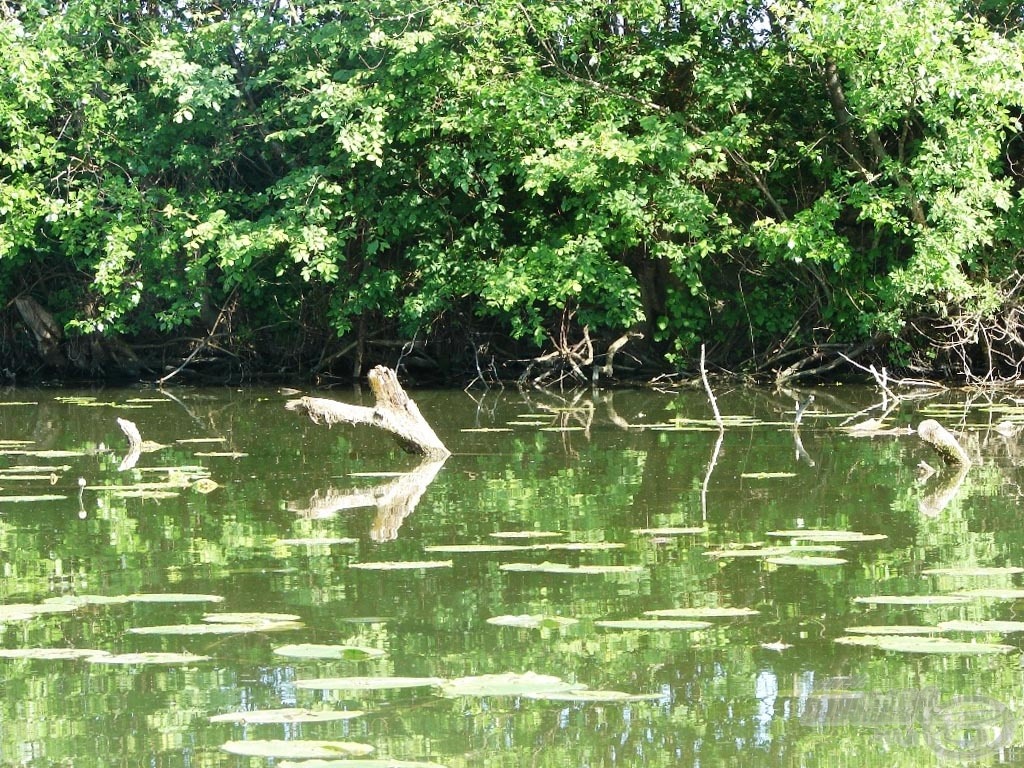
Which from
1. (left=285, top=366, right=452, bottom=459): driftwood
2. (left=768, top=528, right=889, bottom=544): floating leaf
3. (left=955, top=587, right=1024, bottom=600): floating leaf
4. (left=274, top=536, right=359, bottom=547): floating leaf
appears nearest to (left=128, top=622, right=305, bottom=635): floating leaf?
(left=274, top=536, right=359, bottom=547): floating leaf

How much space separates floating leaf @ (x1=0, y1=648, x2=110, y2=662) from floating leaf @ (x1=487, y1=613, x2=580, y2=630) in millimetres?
1069

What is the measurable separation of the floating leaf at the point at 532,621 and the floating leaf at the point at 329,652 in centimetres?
45

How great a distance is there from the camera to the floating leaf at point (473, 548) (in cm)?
543

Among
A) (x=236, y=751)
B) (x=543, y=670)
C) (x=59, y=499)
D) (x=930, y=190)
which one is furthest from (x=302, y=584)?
(x=930, y=190)

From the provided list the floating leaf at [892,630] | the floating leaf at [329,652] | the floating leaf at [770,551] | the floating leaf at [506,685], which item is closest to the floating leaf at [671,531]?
the floating leaf at [770,551]

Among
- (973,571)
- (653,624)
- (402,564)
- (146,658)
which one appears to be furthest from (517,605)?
(973,571)

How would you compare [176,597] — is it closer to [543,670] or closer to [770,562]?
[543,670]

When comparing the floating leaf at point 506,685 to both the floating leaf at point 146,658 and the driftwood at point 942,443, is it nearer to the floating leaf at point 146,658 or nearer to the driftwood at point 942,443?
the floating leaf at point 146,658

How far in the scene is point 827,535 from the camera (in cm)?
570

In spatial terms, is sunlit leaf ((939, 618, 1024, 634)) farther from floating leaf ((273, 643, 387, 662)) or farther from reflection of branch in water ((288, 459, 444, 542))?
reflection of branch in water ((288, 459, 444, 542))

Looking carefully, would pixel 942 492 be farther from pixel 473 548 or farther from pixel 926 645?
pixel 926 645

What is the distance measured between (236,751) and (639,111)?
12.9 metres

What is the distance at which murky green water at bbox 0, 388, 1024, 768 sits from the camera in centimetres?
321

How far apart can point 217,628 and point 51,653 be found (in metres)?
0.44
